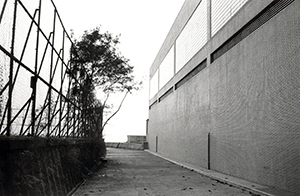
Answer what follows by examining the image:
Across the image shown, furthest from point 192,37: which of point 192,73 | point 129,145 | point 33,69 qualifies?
point 129,145

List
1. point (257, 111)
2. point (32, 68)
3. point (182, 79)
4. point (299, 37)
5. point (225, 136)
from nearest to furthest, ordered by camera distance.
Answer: point (32, 68), point (299, 37), point (257, 111), point (225, 136), point (182, 79)

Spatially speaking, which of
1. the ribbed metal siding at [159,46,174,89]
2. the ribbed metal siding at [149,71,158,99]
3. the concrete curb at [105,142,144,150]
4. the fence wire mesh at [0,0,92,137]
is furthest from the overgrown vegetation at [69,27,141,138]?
the concrete curb at [105,142,144,150]

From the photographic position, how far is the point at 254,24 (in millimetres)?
13414

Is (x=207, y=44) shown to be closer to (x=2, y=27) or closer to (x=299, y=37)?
(x=299, y=37)

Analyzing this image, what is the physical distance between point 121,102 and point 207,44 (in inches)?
326

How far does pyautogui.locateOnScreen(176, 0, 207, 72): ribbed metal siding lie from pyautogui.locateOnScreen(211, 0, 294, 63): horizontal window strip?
3.76m

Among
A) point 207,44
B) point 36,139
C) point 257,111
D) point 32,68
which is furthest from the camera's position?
point 207,44

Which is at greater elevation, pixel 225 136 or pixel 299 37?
pixel 299 37

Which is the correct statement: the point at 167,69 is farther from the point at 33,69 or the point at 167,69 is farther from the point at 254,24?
the point at 33,69

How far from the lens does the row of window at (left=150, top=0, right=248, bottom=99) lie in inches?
673

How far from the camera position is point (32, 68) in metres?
7.79

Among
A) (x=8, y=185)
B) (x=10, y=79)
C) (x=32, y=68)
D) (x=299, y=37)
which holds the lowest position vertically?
(x=8, y=185)

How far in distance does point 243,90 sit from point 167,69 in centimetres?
2235

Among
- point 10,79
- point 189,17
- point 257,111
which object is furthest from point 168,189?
point 189,17
